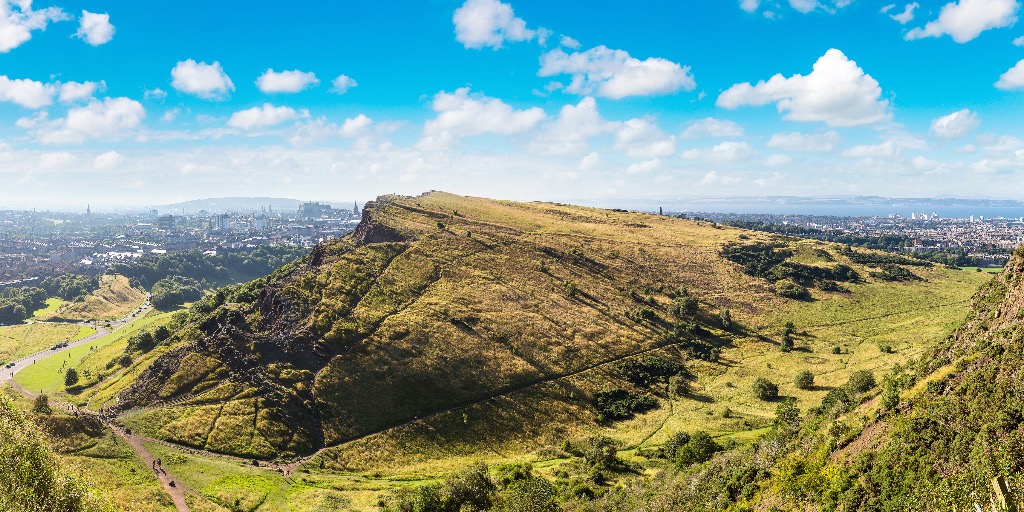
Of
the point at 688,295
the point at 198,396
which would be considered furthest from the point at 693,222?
the point at 198,396

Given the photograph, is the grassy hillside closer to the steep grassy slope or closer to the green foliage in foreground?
the steep grassy slope

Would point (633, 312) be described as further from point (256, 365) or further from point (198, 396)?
point (198, 396)

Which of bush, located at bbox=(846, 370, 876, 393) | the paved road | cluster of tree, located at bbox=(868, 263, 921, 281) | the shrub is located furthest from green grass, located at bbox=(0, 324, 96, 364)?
cluster of tree, located at bbox=(868, 263, 921, 281)

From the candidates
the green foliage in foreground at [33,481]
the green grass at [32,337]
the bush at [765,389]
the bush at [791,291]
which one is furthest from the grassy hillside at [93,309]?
the bush at [791,291]

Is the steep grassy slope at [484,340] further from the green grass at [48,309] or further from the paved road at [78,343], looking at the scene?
the green grass at [48,309]

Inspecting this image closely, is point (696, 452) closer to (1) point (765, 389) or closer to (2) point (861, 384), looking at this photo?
(2) point (861, 384)
